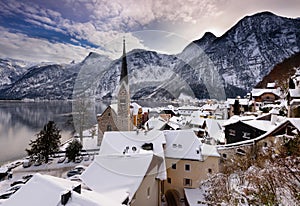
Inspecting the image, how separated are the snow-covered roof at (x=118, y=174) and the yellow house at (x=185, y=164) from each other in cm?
324

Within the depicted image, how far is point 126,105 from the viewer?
15.5 m

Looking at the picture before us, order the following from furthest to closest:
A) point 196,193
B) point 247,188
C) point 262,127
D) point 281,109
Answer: point 281,109
point 262,127
point 196,193
point 247,188

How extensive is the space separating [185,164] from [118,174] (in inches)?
176

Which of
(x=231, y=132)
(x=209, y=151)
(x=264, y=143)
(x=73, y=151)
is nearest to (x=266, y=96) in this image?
(x=231, y=132)

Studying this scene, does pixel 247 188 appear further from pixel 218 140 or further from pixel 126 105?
pixel 126 105

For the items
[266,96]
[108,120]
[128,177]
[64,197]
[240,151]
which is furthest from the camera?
[266,96]

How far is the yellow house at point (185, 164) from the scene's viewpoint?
9.49 m

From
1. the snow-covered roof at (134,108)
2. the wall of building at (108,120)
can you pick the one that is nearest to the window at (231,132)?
the wall of building at (108,120)

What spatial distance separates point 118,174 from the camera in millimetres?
6078

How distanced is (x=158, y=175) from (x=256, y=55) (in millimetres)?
57398

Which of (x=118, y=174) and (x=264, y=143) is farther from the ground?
(x=264, y=143)

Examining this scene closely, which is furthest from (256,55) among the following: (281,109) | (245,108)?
(281,109)

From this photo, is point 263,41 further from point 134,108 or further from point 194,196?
point 194,196

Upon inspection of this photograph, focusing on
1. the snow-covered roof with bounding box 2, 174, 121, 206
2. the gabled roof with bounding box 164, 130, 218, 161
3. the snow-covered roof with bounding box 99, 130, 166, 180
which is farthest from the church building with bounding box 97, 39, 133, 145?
A: the snow-covered roof with bounding box 2, 174, 121, 206
